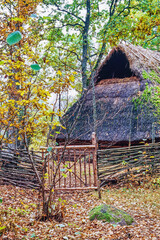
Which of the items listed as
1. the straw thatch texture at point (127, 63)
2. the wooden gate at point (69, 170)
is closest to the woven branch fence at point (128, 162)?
the wooden gate at point (69, 170)

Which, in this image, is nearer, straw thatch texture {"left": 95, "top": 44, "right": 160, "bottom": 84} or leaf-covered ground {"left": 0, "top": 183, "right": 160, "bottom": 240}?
leaf-covered ground {"left": 0, "top": 183, "right": 160, "bottom": 240}

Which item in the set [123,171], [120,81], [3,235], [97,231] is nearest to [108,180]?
[123,171]

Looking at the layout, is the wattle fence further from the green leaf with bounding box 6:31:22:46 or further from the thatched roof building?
the green leaf with bounding box 6:31:22:46

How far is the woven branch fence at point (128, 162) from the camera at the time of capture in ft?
21.8

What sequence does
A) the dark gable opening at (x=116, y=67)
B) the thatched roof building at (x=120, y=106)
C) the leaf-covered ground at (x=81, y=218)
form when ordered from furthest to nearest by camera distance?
the dark gable opening at (x=116, y=67)
the thatched roof building at (x=120, y=106)
the leaf-covered ground at (x=81, y=218)

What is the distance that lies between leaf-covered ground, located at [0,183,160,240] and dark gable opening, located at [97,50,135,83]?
731 cm

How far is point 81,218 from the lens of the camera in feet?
15.1

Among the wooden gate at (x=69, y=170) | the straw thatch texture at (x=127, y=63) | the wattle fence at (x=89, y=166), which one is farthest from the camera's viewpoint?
the straw thatch texture at (x=127, y=63)

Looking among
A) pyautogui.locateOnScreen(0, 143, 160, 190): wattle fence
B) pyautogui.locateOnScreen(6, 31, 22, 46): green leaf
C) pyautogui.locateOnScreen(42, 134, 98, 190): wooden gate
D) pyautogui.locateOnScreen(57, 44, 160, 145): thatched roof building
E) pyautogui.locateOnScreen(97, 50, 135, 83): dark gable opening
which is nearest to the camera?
pyautogui.locateOnScreen(6, 31, 22, 46): green leaf

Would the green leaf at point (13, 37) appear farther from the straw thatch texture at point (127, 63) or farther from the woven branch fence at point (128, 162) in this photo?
the straw thatch texture at point (127, 63)

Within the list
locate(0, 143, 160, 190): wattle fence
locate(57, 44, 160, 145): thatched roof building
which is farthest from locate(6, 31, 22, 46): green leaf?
locate(57, 44, 160, 145): thatched roof building

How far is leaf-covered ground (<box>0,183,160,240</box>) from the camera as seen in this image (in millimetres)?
3650

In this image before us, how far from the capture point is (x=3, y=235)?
127 inches

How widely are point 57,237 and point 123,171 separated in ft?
14.3
